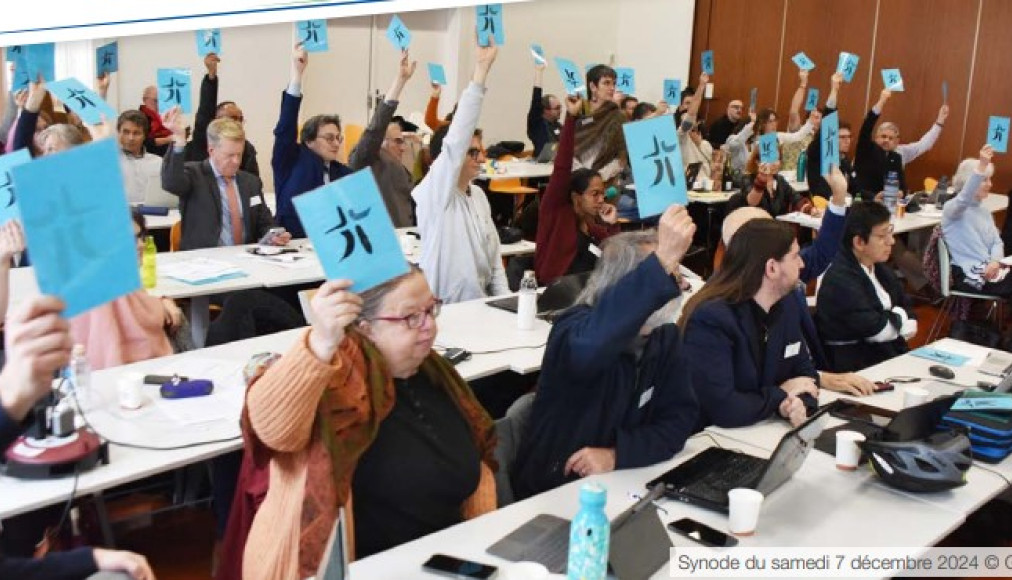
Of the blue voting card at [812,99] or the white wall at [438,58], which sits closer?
the white wall at [438,58]

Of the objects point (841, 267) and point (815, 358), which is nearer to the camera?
point (815, 358)

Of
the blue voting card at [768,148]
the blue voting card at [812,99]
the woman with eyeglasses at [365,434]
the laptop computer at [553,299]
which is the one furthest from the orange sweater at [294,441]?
the blue voting card at [812,99]

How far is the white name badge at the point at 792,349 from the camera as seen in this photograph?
11.2ft

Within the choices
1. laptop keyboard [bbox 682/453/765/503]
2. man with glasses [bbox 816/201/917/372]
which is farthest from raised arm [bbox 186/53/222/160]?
laptop keyboard [bbox 682/453/765/503]

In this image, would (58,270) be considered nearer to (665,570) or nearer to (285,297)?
(665,570)

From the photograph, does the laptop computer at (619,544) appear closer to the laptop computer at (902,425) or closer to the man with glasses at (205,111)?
the laptop computer at (902,425)

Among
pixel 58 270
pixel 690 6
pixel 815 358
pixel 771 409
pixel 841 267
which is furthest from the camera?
pixel 690 6

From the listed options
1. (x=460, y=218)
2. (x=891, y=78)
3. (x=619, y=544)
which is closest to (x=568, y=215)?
(x=460, y=218)

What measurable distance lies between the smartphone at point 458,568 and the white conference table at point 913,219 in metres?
5.45

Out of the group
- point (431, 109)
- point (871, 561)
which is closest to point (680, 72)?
point (431, 109)

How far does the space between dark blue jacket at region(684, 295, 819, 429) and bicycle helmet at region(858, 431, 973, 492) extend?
459mm

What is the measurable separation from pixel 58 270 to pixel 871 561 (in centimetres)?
192

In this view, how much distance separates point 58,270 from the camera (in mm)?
1110

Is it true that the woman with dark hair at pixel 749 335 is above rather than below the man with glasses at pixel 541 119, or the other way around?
below
